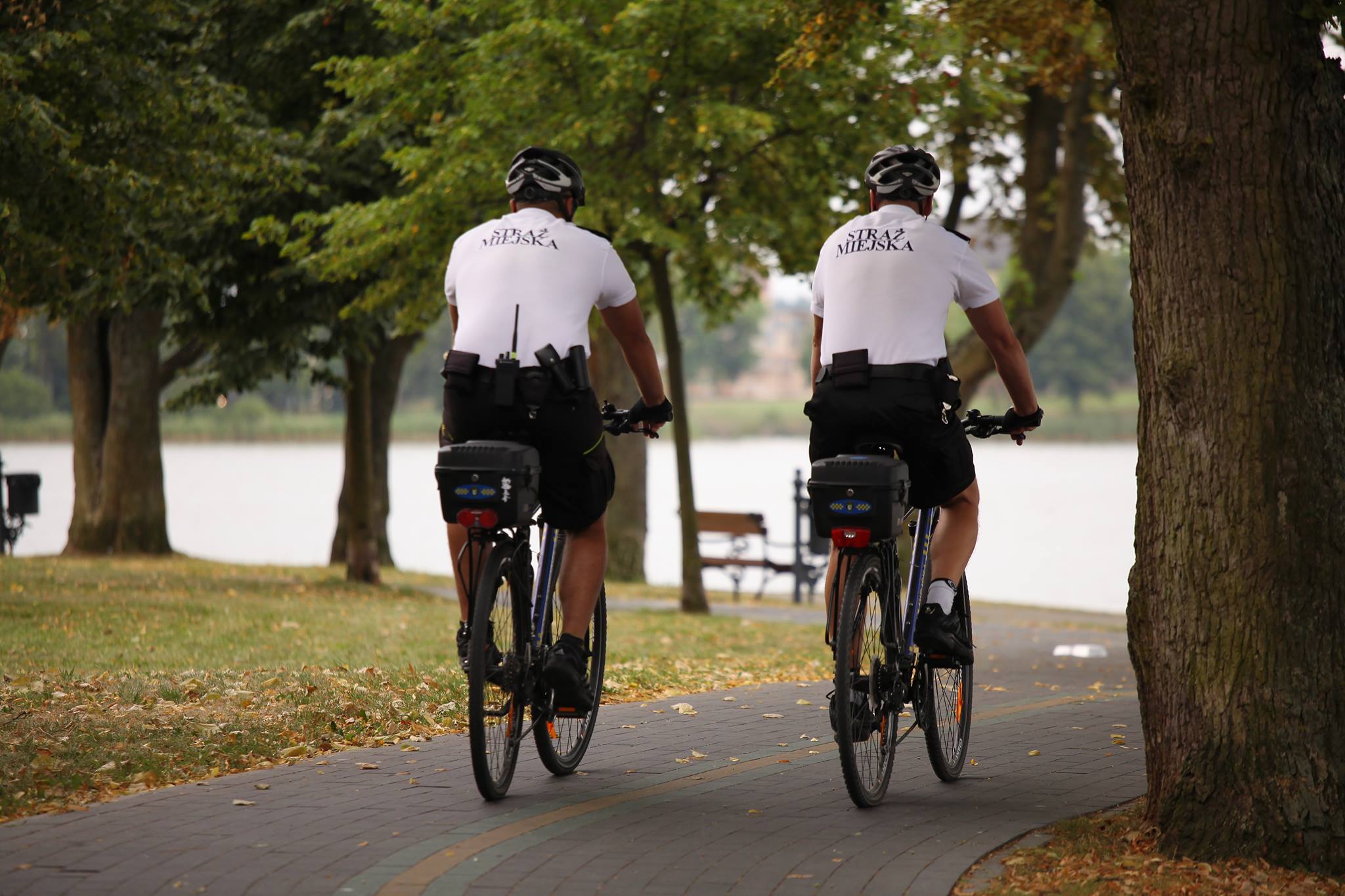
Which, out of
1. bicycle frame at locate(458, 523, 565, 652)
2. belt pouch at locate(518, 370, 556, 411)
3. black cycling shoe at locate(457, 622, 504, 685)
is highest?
belt pouch at locate(518, 370, 556, 411)

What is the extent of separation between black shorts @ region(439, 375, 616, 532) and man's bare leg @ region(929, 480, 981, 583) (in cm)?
120

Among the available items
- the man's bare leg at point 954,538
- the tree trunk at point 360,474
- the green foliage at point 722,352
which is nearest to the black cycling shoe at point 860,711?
the man's bare leg at point 954,538

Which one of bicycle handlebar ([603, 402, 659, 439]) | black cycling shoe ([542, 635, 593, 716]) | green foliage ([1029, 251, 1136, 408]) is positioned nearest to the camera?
black cycling shoe ([542, 635, 593, 716])

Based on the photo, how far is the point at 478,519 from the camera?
5168mm

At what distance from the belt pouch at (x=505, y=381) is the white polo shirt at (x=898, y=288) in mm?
1089

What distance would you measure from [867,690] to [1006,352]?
129cm

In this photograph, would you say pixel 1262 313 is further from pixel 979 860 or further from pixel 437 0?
pixel 437 0

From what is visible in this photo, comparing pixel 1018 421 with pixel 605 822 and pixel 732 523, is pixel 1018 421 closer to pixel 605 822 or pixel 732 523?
pixel 605 822

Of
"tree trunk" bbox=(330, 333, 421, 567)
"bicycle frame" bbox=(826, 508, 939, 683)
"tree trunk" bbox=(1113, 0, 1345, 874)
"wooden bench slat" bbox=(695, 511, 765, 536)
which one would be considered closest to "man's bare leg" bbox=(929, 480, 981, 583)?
"bicycle frame" bbox=(826, 508, 939, 683)

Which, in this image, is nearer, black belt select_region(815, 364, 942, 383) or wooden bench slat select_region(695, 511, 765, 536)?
black belt select_region(815, 364, 942, 383)

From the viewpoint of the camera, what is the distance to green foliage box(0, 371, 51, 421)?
36250mm

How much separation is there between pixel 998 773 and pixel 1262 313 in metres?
2.22

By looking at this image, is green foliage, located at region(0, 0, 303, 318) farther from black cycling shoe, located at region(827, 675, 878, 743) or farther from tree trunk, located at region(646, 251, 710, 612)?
black cycling shoe, located at region(827, 675, 878, 743)

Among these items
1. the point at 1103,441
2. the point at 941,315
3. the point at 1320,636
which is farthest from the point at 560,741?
the point at 1103,441
